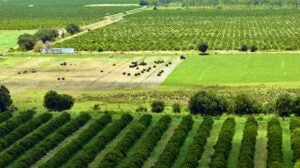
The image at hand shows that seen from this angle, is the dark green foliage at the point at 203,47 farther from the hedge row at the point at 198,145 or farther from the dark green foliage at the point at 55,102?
the hedge row at the point at 198,145

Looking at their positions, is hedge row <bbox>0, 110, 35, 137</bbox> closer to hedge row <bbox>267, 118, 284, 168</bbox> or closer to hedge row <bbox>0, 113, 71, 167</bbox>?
hedge row <bbox>0, 113, 71, 167</bbox>

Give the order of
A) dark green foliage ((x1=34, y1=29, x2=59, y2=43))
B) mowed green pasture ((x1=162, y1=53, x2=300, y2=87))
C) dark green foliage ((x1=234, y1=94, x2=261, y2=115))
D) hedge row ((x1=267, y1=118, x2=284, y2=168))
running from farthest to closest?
dark green foliage ((x1=34, y1=29, x2=59, y2=43)) < mowed green pasture ((x1=162, y1=53, x2=300, y2=87)) < dark green foliage ((x1=234, y1=94, x2=261, y2=115)) < hedge row ((x1=267, y1=118, x2=284, y2=168))

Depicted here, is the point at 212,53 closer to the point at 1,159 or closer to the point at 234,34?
the point at 234,34

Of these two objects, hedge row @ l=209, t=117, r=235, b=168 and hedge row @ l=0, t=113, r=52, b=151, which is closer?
hedge row @ l=209, t=117, r=235, b=168

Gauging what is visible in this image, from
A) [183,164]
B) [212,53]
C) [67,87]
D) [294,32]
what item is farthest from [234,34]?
[183,164]

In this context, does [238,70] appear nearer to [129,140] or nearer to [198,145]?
[129,140]

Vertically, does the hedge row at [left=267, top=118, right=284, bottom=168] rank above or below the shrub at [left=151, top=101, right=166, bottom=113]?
above

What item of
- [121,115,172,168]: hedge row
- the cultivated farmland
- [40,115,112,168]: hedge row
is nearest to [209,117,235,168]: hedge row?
the cultivated farmland
